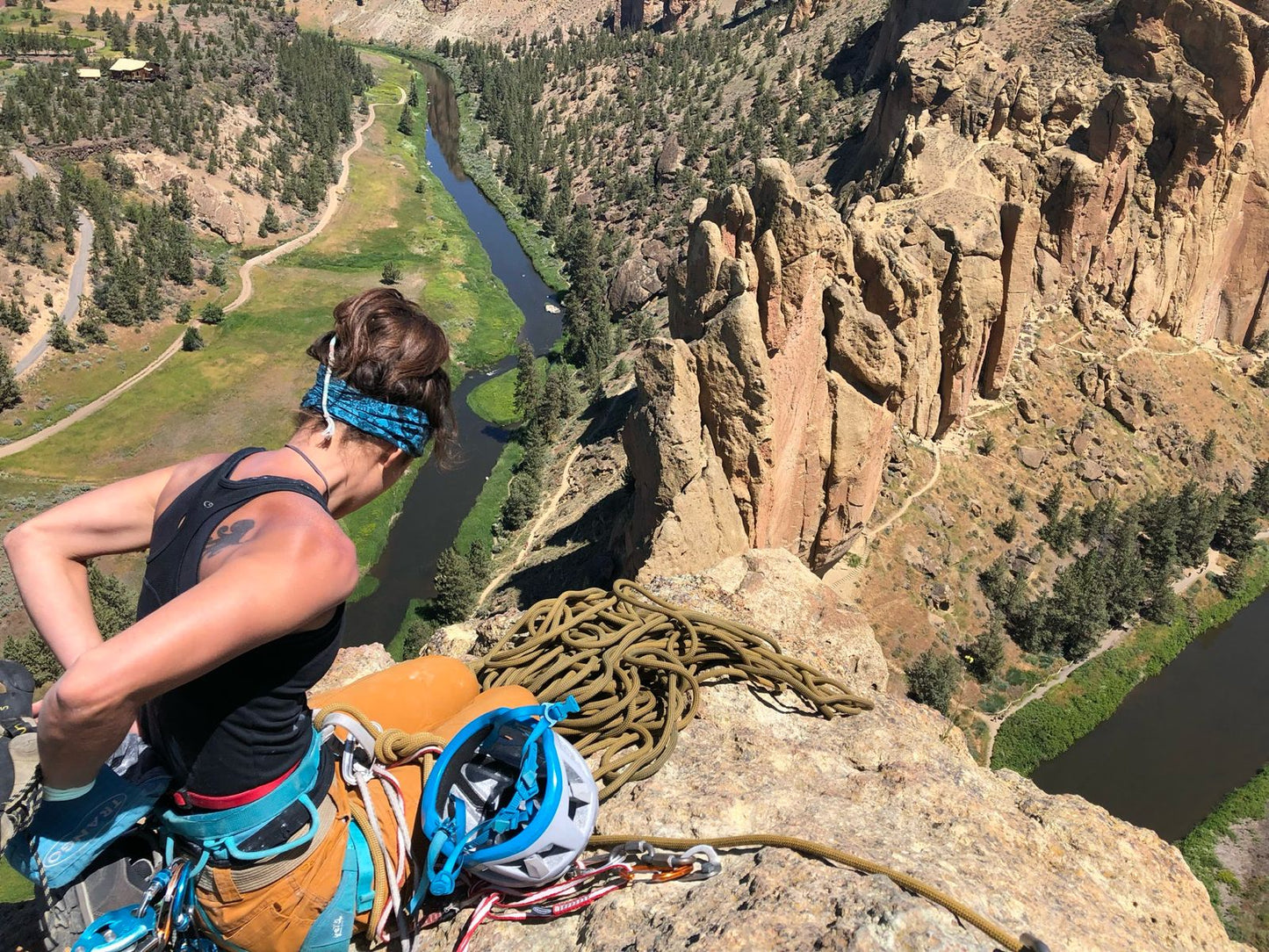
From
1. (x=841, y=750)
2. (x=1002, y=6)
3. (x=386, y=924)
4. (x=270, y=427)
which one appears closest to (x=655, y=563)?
(x=841, y=750)

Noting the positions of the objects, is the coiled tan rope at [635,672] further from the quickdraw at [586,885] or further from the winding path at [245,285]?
the winding path at [245,285]

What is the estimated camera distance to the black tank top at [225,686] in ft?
11.3

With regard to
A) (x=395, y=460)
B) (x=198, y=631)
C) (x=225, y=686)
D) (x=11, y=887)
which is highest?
(x=395, y=460)

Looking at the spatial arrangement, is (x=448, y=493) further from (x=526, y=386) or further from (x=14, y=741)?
(x=14, y=741)

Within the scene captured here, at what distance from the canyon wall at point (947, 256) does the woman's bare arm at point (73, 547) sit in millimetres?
13381

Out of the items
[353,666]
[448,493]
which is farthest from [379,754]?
[448,493]

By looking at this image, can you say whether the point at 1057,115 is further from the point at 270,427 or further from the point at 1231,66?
the point at 270,427

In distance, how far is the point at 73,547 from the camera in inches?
152

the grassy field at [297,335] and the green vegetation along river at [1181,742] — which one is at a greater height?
the grassy field at [297,335]

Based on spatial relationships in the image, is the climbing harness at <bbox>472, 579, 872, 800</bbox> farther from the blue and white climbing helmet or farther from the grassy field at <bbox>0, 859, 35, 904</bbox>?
the grassy field at <bbox>0, 859, 35, 904</bbox>

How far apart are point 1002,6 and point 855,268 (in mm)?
41438

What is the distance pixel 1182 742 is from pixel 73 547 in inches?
1390

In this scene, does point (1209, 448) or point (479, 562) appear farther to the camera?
point (1209, 448)

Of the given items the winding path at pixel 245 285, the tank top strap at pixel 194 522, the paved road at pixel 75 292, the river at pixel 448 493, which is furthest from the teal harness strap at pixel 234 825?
the paved road at pixel 75 292
